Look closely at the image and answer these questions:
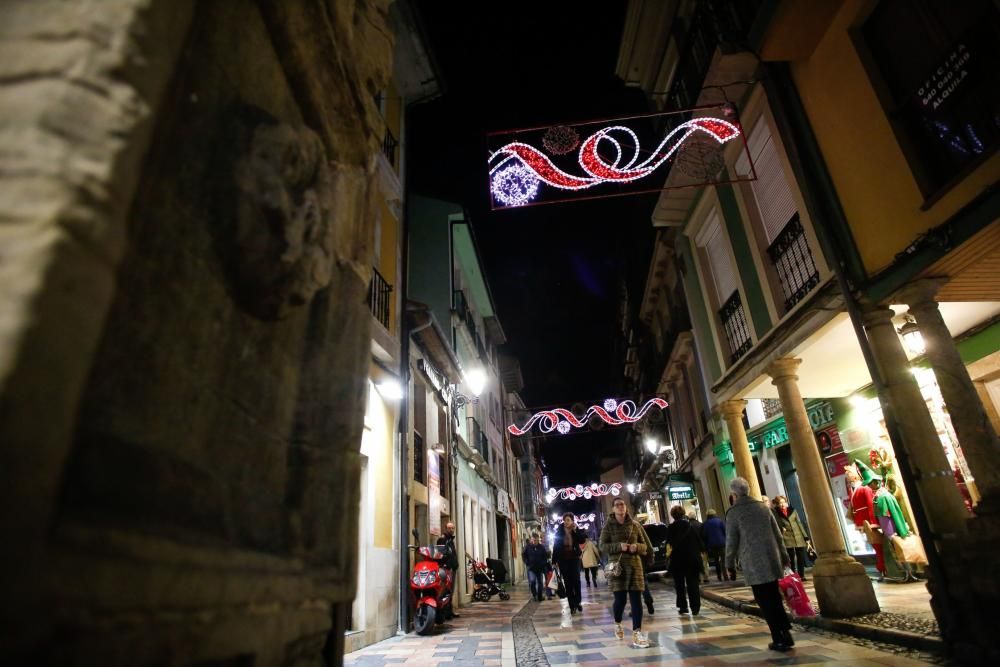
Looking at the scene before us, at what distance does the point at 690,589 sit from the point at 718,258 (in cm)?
669

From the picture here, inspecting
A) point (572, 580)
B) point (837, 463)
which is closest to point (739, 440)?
point (837, 463)

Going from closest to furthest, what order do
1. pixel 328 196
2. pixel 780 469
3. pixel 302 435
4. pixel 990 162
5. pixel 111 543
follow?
pixel 111 543 → pixel 302 435 → pixel 328 196 → pixel 990 162 → pixel 780 469

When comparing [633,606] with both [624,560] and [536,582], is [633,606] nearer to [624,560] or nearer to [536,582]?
[624,560]

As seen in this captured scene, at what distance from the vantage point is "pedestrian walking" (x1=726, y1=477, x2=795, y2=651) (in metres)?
5.29

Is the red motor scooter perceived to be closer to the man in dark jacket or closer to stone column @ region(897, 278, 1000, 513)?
the man in dark jacket

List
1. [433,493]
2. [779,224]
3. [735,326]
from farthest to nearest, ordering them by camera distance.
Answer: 1. [433,493]
2. [735,326]
3. [779,224]

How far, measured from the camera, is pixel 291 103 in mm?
2129

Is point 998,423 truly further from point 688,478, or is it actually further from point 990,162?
point 688,478

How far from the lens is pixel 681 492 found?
1911cm

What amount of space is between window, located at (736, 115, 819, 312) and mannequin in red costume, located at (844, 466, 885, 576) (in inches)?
129

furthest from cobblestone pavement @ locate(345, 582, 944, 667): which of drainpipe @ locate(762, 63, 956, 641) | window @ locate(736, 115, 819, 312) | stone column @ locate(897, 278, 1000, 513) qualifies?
window @ locate(736, 115, 819, 312)

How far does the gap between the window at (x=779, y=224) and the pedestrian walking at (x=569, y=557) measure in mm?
5518

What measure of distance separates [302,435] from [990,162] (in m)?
6.30

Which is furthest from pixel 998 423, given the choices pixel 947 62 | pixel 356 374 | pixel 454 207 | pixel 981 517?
pixel 454 207
